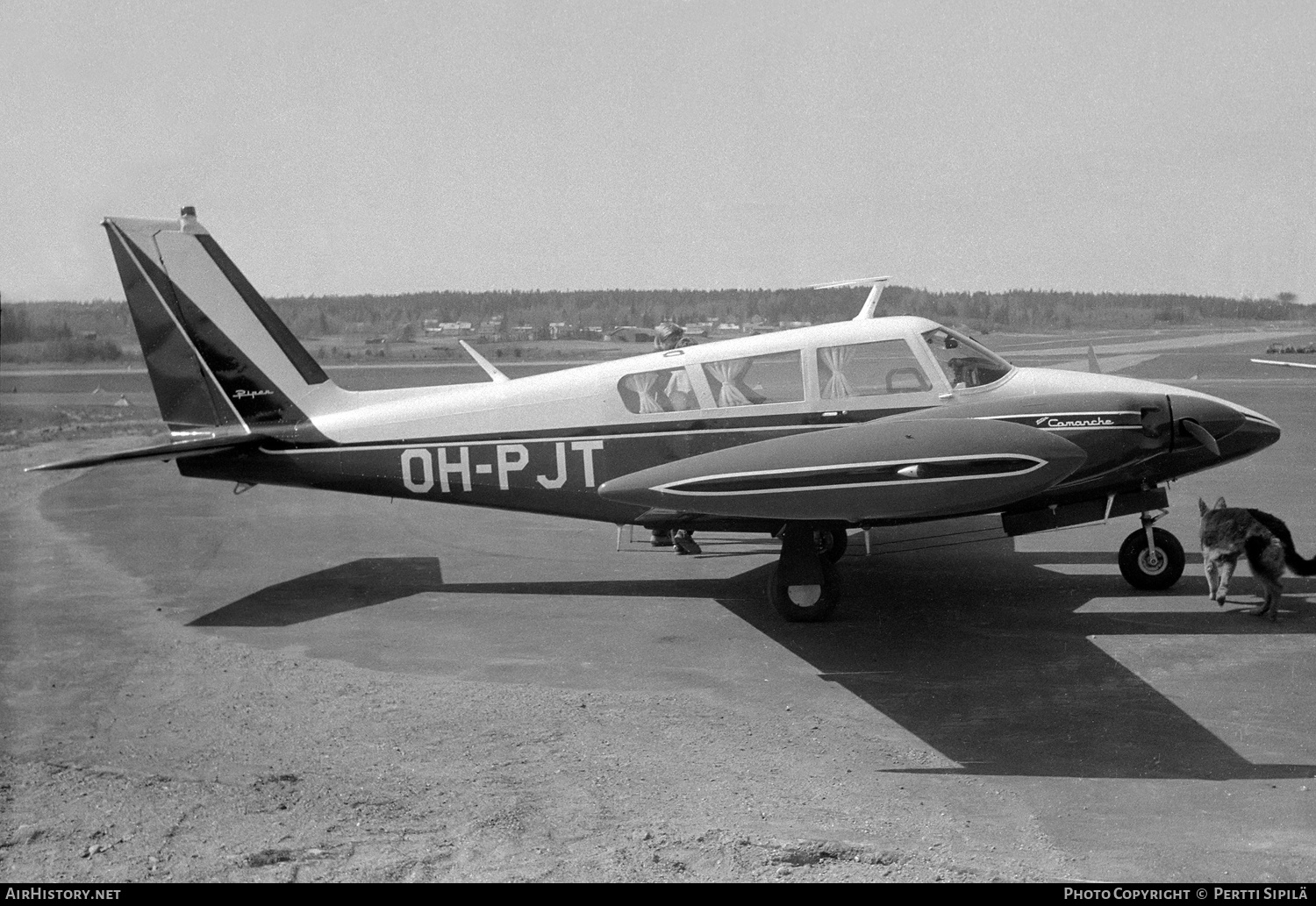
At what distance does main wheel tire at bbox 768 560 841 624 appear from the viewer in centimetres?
920

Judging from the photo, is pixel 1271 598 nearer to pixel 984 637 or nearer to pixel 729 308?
pixel 984 637

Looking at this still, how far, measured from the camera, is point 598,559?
472 inches

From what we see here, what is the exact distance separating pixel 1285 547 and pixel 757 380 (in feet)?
14.5

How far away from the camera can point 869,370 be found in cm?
970

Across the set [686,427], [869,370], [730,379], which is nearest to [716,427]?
[686,427]

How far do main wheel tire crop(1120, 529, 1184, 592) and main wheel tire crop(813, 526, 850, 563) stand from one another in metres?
2.57

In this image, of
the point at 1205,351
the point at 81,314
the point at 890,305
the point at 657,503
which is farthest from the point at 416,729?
the point at 1205,351

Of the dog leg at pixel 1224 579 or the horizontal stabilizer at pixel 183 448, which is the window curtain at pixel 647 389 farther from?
the dog leg at pixel 1224 579

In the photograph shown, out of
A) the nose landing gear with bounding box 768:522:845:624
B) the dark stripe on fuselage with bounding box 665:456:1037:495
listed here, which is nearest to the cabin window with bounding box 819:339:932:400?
the nose landing gear with bounding box 768:522:845:624

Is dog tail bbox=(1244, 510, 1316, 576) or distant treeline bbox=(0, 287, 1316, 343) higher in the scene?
distant treeline bbox=(0, 287, 1316, 343)

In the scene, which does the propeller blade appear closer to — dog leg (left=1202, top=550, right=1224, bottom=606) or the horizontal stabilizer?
dog leg (left=1202, top=550, right=1224, bottom=606)

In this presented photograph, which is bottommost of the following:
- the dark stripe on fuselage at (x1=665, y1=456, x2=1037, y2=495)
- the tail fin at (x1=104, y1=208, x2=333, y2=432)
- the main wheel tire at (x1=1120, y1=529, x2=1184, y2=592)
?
the main wheel tire at (x1=1120, y1=529, x2=1184, y2=592)

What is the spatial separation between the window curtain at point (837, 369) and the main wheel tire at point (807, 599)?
5.02 ft
